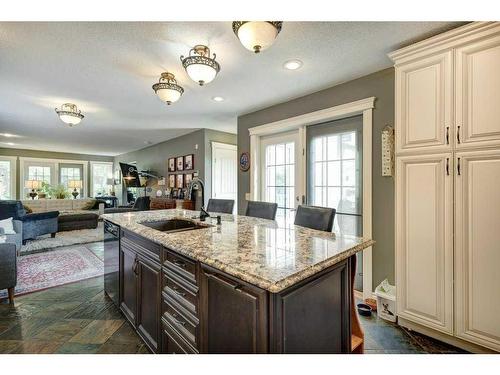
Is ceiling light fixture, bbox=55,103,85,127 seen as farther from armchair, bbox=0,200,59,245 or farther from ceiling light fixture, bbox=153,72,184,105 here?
armchair, bbox=0,200,59,245

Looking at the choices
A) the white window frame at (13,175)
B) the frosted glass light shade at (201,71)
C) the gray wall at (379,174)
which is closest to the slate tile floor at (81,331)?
the gray wall at (379,174)

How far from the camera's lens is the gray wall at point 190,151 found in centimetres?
499

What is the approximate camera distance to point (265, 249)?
1255mm

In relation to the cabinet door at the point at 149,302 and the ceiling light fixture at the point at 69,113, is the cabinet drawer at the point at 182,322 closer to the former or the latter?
the cabinet door at the point at 149,302

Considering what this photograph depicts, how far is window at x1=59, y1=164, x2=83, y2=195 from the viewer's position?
8.57 m

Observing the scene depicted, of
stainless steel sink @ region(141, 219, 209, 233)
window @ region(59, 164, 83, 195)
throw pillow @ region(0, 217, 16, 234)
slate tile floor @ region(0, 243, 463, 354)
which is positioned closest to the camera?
slate tile floor @ region(0, 243, 463, 354)

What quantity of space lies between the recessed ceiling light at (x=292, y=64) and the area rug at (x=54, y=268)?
3447mm

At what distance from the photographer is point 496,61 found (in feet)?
5.27

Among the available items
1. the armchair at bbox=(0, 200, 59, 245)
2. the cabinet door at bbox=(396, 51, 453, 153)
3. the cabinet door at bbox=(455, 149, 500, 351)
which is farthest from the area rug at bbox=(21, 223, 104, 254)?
the cabinet door at bbox=(455, 149, 500, 351)

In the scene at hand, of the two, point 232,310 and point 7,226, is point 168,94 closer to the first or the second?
point 232,310

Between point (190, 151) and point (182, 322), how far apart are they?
178 inches

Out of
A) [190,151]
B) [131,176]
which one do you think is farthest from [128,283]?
[131,176]

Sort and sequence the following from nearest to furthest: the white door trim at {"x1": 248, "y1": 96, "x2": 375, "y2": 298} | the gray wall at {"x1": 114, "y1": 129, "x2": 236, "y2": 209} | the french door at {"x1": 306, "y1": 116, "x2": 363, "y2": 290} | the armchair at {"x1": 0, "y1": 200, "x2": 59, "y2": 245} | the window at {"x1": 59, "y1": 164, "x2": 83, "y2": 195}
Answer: the white door trim at {"x1": 248, "y1": 96, "x2": 375, "y2": 298} → the french door at {"x1": 306, "y1": 116, "x2": 363, "y2": 290} → the armchair at {"x1": 0, "y1": 200, "x2": 59, "y2": 245} → the gray wall at {"x1": 114, "y1": 129, "x2": 236, "y2": 209} → the window at {"x1": 59, "y1": 164, "x2": 83, "y2": 195}

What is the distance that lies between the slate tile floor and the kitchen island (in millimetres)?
326
